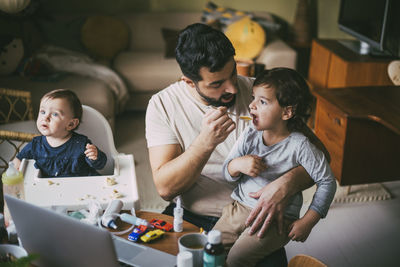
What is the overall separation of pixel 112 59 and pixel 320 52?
187 centimetres

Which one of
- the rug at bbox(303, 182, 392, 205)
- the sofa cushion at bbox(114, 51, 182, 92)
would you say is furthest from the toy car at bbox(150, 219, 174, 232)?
the sofa cushion at bbox(114, 51, 182, 92)

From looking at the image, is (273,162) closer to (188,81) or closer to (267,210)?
(267,210)

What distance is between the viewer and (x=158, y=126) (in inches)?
64.8

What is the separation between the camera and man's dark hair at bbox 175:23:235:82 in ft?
5.02

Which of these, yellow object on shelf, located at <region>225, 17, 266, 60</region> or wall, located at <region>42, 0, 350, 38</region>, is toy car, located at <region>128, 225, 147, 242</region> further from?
wall, located at <region>42, 0, 350, 38</region>

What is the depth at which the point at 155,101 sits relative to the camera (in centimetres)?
167

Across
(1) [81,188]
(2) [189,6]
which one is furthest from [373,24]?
(1) [81,188]

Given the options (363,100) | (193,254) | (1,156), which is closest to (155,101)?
(193,254)

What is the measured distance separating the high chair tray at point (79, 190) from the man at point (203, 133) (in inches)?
4.3

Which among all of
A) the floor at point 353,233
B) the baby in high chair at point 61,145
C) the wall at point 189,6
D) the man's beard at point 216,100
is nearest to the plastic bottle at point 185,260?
the man's beard at point 216,100

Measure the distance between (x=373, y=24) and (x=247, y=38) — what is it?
1091 millimetres

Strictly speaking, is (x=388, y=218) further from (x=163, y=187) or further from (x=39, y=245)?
(x=39, y=245)

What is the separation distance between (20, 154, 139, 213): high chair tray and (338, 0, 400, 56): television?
7.64 ft

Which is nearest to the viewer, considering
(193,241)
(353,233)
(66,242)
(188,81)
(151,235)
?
(66,242)
